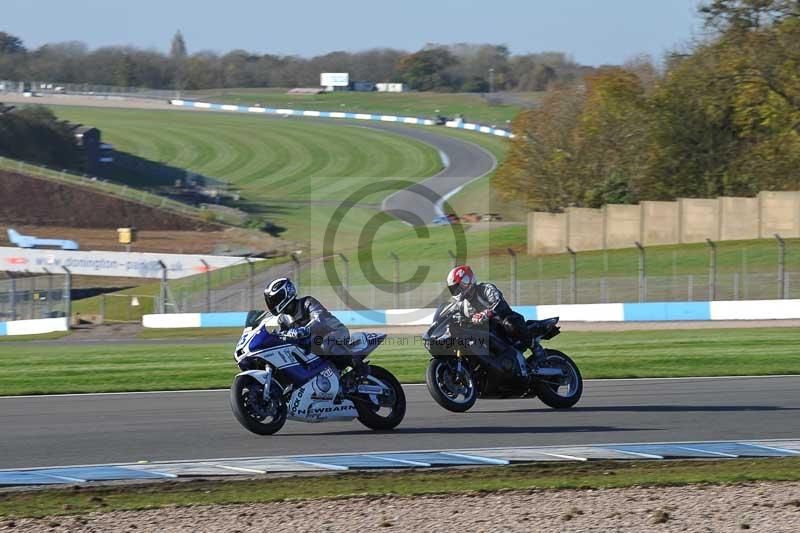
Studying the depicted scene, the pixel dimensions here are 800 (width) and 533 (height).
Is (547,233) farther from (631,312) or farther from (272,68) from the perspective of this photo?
(272,68)

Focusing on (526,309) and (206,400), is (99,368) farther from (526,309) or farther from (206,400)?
(526,309)

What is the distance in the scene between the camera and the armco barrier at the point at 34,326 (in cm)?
3747

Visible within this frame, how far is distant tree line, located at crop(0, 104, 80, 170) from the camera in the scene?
293 feet

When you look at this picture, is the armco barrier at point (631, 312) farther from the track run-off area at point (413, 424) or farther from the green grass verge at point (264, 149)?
the green grass verge at point (264, 149)

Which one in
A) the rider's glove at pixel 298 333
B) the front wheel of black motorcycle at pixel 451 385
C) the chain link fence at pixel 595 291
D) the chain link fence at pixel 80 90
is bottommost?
the chain link fence at pixel 595 291

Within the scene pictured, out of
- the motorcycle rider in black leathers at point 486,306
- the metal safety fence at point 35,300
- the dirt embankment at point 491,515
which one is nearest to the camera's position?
the dirt embankment at point 491,515

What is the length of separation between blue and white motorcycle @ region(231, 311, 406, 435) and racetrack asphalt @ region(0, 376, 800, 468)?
0.21m

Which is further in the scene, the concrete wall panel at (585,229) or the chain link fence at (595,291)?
the concrete wall panel at (585,229)

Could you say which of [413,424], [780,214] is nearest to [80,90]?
[780,214]

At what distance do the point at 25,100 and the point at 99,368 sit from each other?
108910mm

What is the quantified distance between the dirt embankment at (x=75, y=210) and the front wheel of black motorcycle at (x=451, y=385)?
60026mm

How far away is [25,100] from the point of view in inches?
4860

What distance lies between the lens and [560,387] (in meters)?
14.4

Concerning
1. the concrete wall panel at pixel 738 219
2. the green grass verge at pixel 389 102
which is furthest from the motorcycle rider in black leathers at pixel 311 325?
the green grass verge at pixel 389 102
